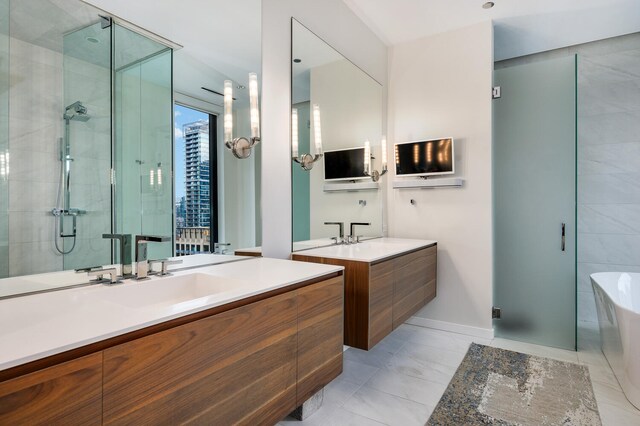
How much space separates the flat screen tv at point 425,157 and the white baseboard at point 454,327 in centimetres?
Answer: 147

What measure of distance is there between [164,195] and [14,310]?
0.73 meters

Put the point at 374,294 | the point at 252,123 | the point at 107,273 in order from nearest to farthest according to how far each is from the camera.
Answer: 1. the point at 107,273
2. the point at 252,123
3. the point at 374,294

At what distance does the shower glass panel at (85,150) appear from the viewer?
4.31ft

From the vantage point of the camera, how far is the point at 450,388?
2318mm

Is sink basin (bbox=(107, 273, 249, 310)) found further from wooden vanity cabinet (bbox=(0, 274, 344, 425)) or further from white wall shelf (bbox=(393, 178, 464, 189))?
white wall shelf (bbox=(393, 178, 464, 189))

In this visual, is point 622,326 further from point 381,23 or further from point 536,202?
point 381,23

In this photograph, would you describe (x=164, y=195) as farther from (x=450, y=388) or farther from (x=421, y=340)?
(x=421, y=340)

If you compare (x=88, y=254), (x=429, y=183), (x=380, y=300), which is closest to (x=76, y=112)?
(x=88, y=254)

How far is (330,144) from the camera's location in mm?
2863

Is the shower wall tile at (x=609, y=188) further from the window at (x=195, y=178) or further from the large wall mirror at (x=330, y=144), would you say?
the window at (x=195, y=178)

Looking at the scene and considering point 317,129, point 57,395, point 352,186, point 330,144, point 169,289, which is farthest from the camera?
point 352,186

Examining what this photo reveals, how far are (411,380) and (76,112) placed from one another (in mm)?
2444

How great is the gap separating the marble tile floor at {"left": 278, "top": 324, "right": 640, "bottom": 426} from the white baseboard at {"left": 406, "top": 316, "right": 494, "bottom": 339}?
0.07 metres

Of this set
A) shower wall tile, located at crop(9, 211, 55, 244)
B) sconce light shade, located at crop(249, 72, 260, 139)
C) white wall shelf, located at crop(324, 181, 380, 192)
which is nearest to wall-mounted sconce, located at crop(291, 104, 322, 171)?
white wall shelf, located at crop(324, 181, 380, 192)
